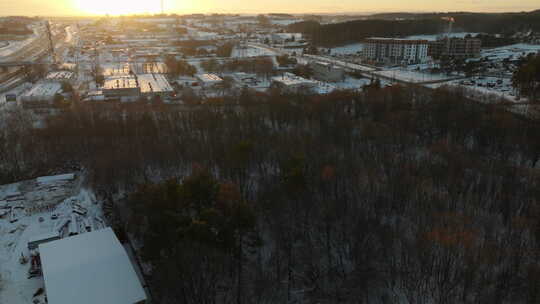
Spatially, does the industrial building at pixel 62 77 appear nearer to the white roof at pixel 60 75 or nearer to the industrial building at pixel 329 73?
the white roof at pixel 60 75

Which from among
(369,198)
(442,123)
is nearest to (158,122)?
(369,198)

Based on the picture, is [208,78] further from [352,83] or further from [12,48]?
[12,48]

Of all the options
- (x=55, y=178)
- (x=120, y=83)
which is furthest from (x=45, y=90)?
(x=55, y=178)

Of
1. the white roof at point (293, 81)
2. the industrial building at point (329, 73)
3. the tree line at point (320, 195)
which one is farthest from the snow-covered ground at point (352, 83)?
the tree line at point (320, 195)

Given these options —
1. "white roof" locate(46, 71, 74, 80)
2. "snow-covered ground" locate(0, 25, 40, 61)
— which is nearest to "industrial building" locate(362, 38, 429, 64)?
"white roof" locate(46, 71, 74, 80)

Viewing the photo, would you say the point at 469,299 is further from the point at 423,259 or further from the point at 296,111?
the point at 296,111
